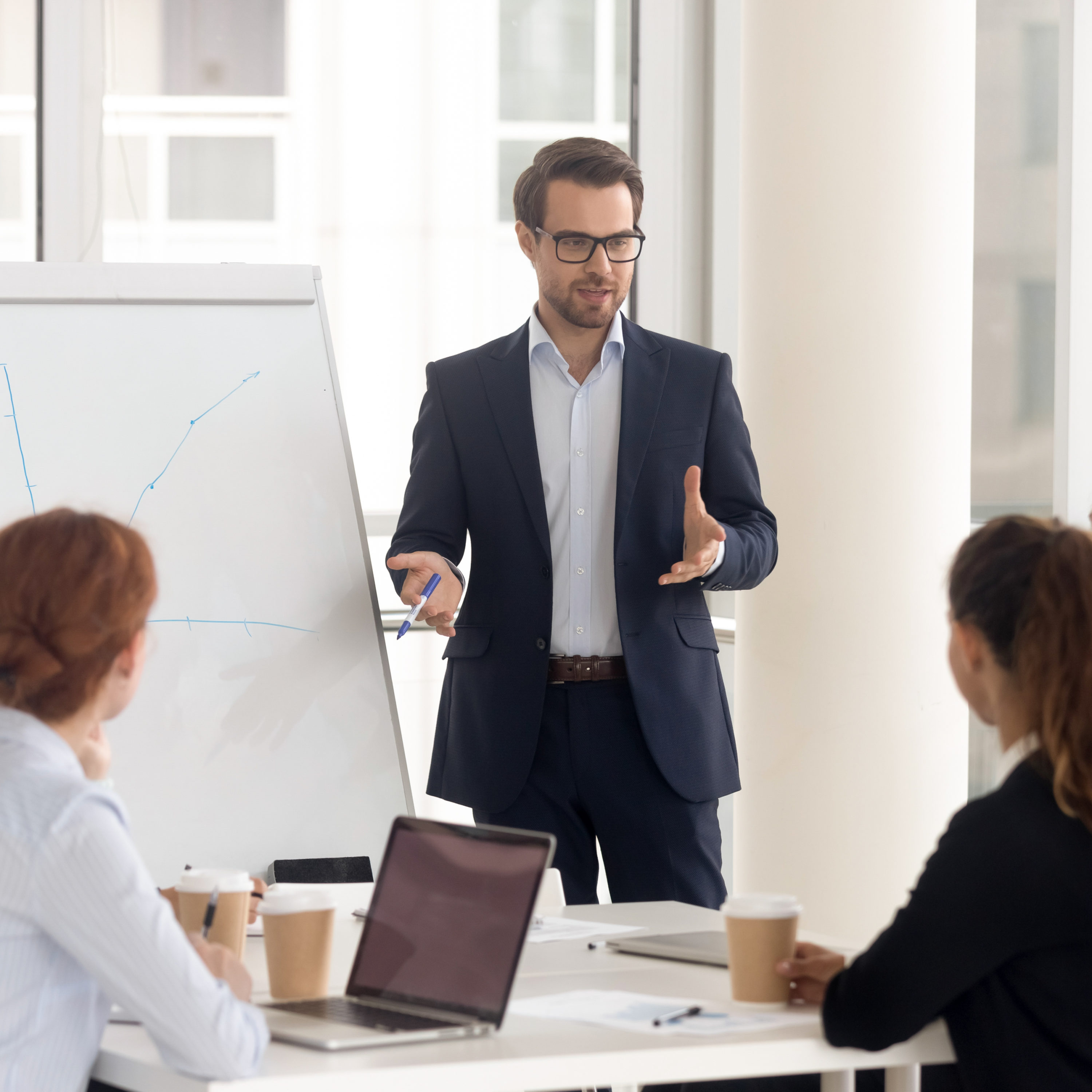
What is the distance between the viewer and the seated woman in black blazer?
3.51 ft

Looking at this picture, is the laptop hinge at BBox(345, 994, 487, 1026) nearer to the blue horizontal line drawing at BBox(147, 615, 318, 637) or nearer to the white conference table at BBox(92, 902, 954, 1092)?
A: the white conference table at BBox(92, 902, 954, 1092)

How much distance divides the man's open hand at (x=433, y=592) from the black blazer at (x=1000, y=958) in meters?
1.06

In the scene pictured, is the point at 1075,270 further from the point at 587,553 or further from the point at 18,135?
the point at 18,135

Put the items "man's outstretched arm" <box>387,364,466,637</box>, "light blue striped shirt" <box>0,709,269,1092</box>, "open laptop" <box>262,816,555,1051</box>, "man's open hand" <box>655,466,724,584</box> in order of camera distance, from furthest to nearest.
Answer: "man's outstretched arm" <box>387,364,466,637</box> → "man's open hand" <box>655,466,724,584</box> → "open laptop" <box>262,816,555,1051</box> → "light blue striped shirt" <box>0,709,269,1092</box>

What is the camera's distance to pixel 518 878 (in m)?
1.12

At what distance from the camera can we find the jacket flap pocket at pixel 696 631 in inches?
84.7

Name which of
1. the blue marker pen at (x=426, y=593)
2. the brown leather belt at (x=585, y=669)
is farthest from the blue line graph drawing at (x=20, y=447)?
the brown leather belt at (x=585, y=669)

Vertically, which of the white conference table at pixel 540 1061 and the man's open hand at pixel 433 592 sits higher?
the man's open hand at pixel 433 592

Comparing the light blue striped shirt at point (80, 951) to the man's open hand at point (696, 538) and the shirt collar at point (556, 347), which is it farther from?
the shirt collar at point (556, 347)

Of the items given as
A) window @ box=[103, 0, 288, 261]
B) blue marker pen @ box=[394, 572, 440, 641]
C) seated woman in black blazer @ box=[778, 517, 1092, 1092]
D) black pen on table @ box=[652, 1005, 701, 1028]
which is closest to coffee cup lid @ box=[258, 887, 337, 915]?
black pen on table @ box=[652, 1005, 701, 1028]

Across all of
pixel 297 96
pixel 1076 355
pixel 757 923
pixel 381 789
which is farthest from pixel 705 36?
pixel 757 923

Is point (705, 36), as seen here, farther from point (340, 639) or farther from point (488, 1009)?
point (488, 1009)

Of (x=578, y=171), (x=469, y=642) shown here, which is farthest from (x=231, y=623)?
(x=578, y=171)

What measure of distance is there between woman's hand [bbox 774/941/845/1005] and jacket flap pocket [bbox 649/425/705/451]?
3.67 feet
